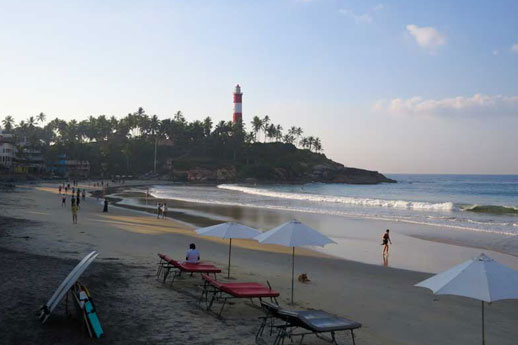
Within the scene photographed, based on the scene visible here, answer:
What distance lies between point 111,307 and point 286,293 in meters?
4.66

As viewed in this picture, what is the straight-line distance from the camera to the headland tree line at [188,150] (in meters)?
128

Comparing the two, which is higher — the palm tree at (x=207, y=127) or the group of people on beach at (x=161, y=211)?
the palm tree at (x=207, y=127)

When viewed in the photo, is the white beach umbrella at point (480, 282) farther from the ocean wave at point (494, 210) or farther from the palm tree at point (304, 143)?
the palm tree at point (304, 143)

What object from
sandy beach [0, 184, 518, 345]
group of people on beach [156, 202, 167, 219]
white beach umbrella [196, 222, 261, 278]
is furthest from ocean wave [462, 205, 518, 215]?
white beach umbrella [196, 222, 261, 278]

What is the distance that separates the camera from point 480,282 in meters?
6.72

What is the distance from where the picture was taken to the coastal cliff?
415 ft

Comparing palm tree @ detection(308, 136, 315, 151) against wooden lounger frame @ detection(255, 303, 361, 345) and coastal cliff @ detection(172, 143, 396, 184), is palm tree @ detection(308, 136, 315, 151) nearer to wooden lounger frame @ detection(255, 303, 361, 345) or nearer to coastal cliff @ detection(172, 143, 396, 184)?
coastal cliff @ detection(172, 143, 396, 184)

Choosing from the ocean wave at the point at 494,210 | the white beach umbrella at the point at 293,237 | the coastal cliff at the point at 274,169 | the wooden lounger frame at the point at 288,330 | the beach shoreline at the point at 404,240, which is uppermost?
the coastal cliff at the point at 274,169

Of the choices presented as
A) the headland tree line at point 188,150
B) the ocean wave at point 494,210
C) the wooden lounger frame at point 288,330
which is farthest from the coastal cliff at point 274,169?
the wooden lounger frame at point 288,330

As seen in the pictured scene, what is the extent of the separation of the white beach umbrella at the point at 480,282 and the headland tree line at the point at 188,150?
117m

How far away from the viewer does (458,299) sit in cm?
1156

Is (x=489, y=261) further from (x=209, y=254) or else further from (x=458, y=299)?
(x=209, y=254)

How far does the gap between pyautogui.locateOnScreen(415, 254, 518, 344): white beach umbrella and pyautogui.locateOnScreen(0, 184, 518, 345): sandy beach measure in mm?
2094

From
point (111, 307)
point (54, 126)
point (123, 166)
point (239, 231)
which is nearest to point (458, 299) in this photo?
point (239, 231)
